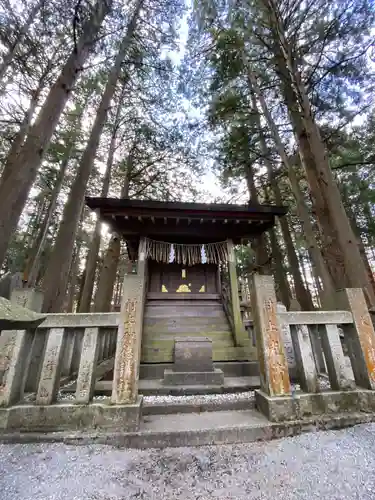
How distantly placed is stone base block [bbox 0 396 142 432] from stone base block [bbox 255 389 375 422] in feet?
5.31

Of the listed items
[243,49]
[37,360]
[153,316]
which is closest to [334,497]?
[37,360]

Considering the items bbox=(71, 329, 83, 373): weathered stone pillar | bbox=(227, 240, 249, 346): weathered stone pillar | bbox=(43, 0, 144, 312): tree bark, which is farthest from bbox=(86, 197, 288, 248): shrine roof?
bbox=(71, 329, 83, 373): weathered stone pillar

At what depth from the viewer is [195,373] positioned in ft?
13.4

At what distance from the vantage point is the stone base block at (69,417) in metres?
2.37

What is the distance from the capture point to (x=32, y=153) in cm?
392

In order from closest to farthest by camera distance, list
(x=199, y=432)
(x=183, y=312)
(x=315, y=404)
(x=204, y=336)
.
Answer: (x=199, y=432) < (x=315, y=404) < (x=204, y=336) < (x=183, y=312)

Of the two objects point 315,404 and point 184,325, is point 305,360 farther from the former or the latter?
point 184,325

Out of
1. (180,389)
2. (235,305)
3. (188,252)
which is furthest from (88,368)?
(188,252)

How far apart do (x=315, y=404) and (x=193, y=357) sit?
218 cm

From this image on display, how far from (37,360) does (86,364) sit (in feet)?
3.14

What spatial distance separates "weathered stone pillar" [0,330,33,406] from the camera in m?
2.45

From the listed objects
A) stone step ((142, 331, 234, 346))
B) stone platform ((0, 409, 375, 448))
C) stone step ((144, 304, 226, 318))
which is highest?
stone step ((144, 304, 226, 318))

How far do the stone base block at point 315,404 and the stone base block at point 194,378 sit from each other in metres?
1.34

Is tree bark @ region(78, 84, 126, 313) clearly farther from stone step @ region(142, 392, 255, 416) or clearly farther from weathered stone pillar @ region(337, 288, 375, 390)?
weathered stone pillar @ region(337, 288, 375, 390)
